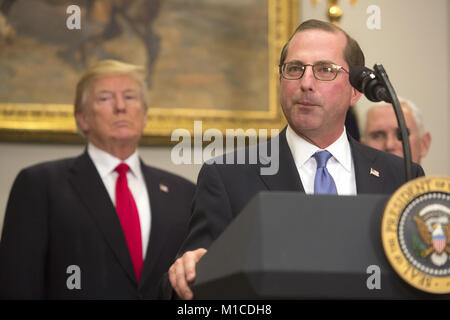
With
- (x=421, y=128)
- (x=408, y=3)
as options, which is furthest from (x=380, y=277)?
(x=408, y=3)

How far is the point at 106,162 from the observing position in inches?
184

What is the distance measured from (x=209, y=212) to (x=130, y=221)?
5.49 ft

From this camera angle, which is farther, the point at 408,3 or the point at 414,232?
the point at 408,3

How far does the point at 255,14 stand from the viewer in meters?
6.16

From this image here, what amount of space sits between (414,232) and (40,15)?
453 centimetres

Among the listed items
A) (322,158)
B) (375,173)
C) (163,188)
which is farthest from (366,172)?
(163,188)

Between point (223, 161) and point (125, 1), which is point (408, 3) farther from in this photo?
point (223, 161)

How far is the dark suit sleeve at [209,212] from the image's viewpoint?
278 centimetres

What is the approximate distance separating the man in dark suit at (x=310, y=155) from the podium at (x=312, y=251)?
3.11 feet

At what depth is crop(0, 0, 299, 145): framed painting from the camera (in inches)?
225

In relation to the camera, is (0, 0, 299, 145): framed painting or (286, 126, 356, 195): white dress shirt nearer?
(286, 126, 356, 195): white dress shirt

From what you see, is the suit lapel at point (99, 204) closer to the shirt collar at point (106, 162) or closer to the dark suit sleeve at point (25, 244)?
the shirt collar at point (106, 162)

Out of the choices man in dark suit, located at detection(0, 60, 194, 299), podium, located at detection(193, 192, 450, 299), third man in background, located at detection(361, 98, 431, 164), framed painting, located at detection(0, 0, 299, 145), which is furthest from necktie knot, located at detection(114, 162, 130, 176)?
podium, located at detection(193, 192, 450, 299)

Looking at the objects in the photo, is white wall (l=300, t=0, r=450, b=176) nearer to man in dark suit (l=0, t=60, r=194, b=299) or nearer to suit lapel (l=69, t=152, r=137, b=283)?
man in dark suit (l=0, t=60, r=194, b=299)
